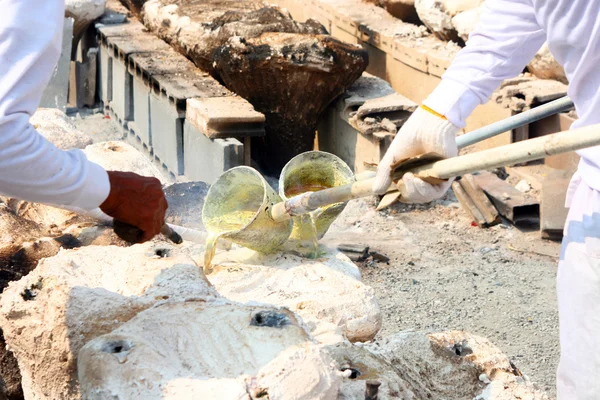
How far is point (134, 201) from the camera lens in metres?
2.70

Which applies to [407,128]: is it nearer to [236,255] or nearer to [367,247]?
[236,255]

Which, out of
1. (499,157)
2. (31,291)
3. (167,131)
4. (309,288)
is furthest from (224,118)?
(499,157)

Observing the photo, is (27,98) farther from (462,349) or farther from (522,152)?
(462,349)

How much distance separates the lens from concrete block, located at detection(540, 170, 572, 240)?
20.9 feet

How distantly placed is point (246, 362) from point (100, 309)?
57 cm

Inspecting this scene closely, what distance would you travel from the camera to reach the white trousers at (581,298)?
2.61m

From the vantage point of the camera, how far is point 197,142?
6.82 m

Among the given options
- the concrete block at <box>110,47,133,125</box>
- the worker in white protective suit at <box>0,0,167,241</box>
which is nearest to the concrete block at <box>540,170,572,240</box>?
the concrete block at <box>110,47,133,125</box>

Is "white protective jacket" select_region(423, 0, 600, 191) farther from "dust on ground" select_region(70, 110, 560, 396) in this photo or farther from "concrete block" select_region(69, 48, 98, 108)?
"concrete block" select_region(69, 48, 98, 108)

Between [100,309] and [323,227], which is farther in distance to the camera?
[323,227]

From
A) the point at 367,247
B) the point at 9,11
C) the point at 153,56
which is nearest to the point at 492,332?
the point at 367,247

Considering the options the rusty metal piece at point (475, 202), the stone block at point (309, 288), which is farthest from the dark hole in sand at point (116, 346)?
the rusty metal piece at point (475, 202)

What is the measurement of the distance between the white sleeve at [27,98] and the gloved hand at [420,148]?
1047 mm

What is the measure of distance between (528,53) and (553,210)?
12.5 feet
